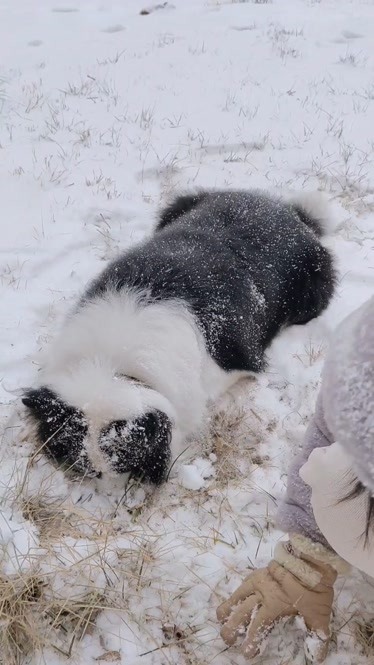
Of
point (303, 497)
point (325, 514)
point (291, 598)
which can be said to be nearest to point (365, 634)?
point (291, 598)

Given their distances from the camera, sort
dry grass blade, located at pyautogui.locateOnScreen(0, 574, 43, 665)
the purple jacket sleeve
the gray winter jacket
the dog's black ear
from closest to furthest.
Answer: the gray winter jacket → the purple jacket sleeve → dry grass blade, located at pyautogui.locateOnScreen(0, 574, 43, 665) → the dog's black ear

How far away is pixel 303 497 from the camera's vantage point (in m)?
1.87

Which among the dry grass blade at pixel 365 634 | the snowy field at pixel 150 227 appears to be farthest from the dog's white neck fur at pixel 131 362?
the dry grass blade at pixel 365 634

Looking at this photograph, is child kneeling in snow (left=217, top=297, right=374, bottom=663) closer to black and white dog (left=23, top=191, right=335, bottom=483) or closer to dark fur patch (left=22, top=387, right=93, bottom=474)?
black and white dog (left=23, top=191, right=335, bottom=483)

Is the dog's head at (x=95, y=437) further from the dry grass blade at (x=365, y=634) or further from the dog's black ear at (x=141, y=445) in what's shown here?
the dry grass blade at (x=365, y=634)

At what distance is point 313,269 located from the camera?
345 centimetres

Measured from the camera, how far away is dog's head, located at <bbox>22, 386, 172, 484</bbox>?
228 cm

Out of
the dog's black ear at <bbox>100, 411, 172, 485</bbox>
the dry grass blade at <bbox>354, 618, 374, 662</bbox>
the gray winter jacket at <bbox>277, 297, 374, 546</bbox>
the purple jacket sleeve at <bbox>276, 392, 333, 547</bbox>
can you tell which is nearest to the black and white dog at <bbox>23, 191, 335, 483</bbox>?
the dog's black ear at <bbox>100, 411, 172, 485</bbox>

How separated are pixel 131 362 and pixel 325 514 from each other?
1.19 metres

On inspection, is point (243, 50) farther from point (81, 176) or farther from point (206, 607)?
point (206, 607)

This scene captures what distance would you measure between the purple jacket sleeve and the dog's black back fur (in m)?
1.07

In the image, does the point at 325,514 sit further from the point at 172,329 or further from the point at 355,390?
the point at 172,329

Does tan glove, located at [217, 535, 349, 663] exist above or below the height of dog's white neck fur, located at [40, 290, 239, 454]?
below

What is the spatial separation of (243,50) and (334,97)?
1660mm
